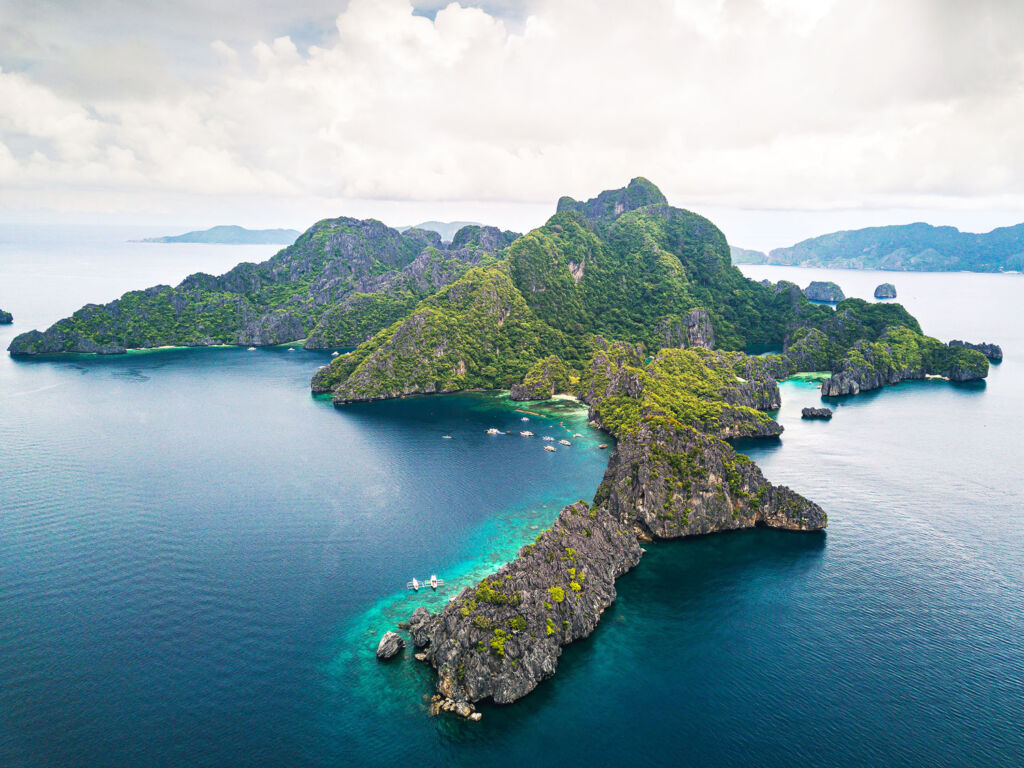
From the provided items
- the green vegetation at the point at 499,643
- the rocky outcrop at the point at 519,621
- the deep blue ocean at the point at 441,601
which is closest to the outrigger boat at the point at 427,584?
the deep blue ocean at the point at 441,601

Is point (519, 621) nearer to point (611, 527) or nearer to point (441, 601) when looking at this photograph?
point (441, 601)

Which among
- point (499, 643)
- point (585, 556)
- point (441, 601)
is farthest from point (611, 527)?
point (499, 643)

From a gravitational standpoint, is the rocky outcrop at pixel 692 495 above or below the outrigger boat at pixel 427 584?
above

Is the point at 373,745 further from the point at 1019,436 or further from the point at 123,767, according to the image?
the point at 1019,436

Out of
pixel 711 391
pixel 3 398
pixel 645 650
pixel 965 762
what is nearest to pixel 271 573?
pixel 645 650

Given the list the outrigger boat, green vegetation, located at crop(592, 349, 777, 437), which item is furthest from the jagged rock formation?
the outrigger boat

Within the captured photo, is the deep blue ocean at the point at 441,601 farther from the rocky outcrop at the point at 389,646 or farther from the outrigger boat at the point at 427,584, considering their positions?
the rocky outcrop at the point at 389,646
